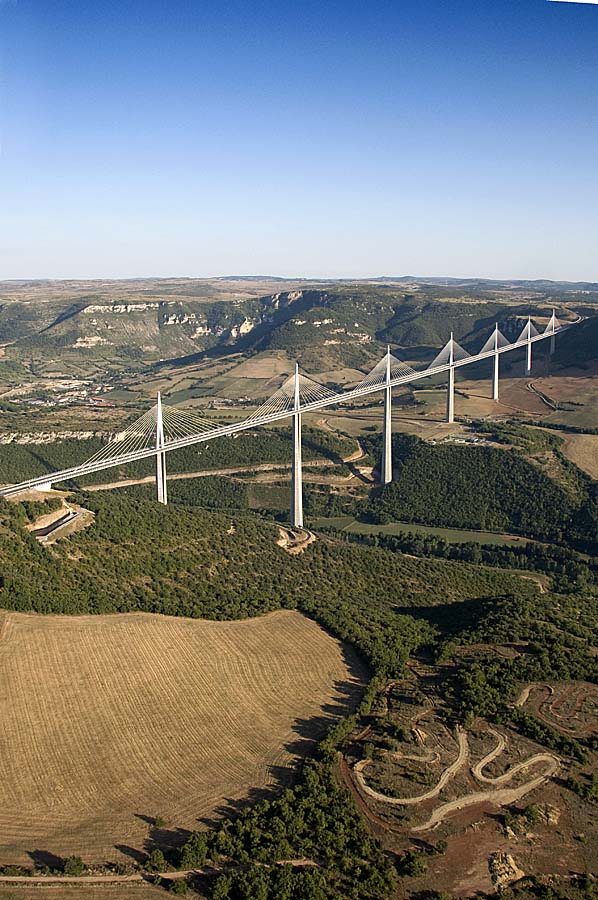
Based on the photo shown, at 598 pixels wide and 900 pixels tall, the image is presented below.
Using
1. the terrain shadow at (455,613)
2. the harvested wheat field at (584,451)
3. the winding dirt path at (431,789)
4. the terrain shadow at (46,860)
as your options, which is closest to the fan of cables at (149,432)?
the terrain shadow at (455,613)

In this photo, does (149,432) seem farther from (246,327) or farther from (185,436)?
(246,327)

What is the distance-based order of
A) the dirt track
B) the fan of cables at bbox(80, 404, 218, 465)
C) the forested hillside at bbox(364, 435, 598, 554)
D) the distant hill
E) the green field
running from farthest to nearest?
the distant hill
the forested hillside at bbox(364, 435, 598, 554)
the fan of cables at bbox(80, 404, 218, 465)
the green field
the dirt track

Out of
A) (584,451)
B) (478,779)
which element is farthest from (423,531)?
(478,779)

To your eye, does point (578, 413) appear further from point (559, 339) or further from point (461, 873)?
point (461, 873)

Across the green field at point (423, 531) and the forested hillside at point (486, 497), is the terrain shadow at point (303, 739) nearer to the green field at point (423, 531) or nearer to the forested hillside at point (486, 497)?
the green field at point (423, 531)

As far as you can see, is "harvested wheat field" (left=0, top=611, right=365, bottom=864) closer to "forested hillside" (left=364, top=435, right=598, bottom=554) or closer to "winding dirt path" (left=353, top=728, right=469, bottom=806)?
"winding dirt path" (left=353, top=728, right=469, bottom=806)

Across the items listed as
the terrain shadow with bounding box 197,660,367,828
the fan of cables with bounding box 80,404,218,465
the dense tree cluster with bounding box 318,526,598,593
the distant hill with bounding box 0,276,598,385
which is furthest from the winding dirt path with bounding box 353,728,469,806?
the distant hill with bounding box 0,276,598,385
